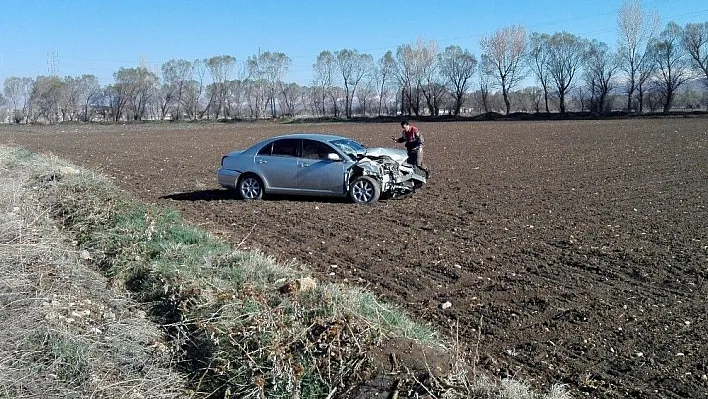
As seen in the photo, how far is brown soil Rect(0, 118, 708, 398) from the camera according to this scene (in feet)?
17.1

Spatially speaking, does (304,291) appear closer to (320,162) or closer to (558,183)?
(320,162)

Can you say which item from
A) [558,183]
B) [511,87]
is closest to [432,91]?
[511,87]

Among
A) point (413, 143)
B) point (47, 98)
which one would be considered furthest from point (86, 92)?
point (413, 143)

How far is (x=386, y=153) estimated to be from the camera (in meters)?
14.6

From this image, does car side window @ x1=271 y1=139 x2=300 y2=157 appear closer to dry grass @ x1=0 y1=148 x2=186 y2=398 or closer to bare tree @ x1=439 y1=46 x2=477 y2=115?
dry grass @ x1=0 y1=148 x2=186 y2=398

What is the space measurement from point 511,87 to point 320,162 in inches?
3534

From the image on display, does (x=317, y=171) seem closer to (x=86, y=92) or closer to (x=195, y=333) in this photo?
(x=195, y=333)

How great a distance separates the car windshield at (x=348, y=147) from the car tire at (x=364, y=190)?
0.60 m

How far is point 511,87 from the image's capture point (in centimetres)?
9712

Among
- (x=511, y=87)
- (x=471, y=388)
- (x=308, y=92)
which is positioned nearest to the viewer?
(x=471, y=388)

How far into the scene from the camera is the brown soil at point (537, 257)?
5227 mm

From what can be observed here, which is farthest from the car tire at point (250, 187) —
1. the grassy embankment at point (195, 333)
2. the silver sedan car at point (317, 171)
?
the grassy embankment at point (195, 333)

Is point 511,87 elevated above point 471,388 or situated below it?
above

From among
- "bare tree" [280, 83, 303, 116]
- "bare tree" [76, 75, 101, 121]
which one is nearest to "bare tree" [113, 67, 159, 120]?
"bare tree" [76, 75, 101, 121]
